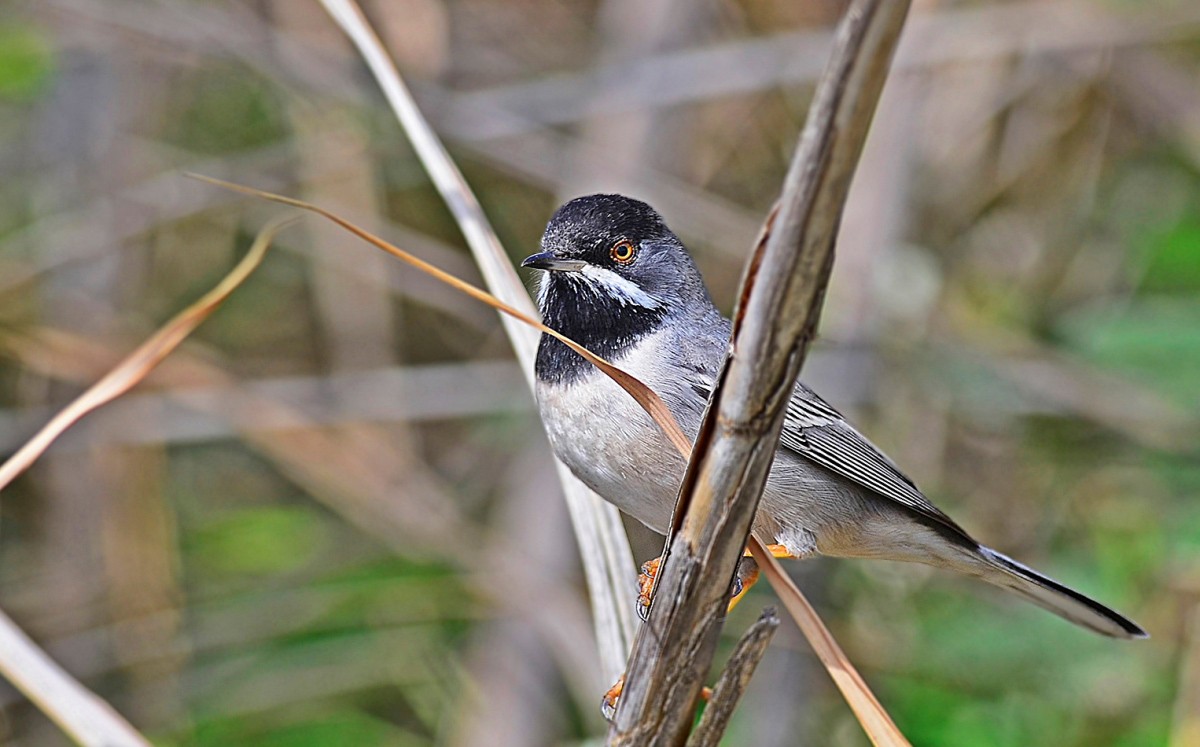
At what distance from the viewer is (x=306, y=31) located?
18.3ft

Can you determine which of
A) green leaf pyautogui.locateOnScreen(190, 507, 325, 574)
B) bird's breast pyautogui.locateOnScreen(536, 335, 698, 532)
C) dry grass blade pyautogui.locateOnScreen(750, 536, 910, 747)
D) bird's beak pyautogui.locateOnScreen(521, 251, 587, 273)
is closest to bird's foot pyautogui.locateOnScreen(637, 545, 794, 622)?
bird's breast pyautogui.locateOnScreen(536, 335, 698, 532)

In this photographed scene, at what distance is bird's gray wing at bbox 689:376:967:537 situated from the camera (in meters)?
2.83

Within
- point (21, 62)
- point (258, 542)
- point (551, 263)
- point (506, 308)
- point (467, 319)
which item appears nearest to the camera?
point (506, 308)

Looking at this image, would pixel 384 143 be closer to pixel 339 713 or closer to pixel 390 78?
pixel 339 713

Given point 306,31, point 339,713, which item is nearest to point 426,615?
point 339,713

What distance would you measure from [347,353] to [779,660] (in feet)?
9.39

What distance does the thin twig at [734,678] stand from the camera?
1336 millimetres

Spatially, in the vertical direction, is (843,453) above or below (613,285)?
below

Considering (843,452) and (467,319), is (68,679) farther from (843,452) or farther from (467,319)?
(467,319)

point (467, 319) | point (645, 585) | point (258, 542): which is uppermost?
point (467, 319)

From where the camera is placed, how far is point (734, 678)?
1.37 m

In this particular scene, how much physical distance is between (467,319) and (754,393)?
474 centimetres

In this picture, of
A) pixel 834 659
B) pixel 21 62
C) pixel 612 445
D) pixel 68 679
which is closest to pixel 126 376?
pixel 68 679

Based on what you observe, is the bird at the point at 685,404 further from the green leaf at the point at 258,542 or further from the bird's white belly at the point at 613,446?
the green leaf at the point at 258,542
